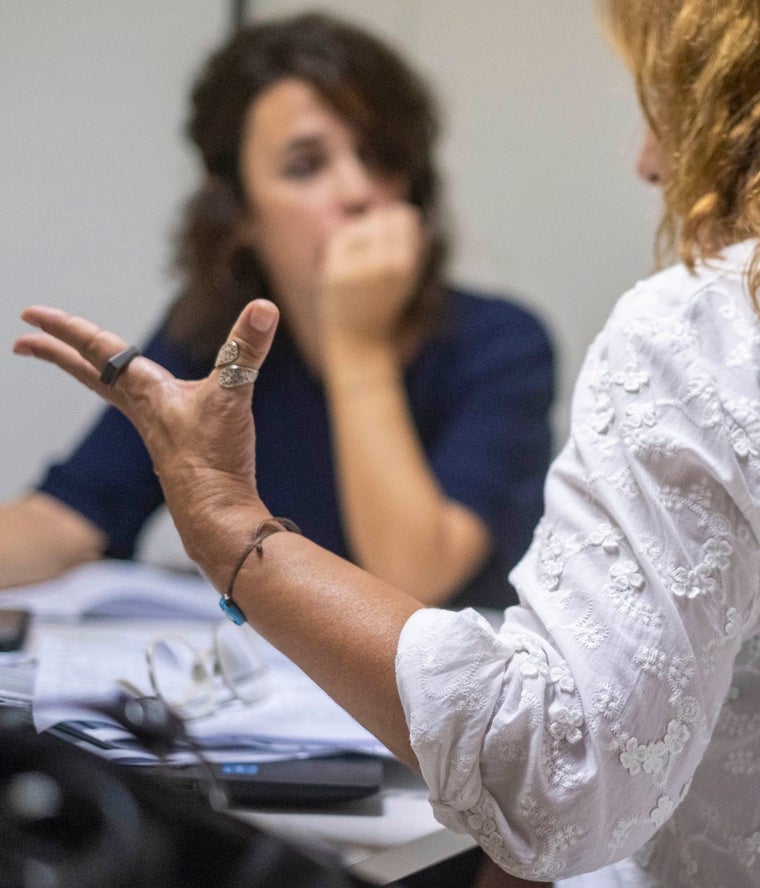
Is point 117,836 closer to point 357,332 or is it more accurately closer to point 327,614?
point 327,614

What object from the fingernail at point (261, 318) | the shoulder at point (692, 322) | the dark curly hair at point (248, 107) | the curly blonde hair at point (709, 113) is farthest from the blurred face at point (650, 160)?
the dark curly hair at point (248, 107)

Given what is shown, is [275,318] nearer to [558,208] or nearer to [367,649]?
[367,649]

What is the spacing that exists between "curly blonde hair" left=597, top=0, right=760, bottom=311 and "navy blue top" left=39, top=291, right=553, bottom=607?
59 cm

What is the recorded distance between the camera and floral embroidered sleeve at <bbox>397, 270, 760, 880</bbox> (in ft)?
1.53

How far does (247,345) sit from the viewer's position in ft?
1.79

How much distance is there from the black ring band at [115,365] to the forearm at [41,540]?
439mm

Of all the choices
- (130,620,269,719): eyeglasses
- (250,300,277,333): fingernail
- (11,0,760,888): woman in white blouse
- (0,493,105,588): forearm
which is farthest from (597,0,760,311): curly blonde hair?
(0,493,105,588): forearm

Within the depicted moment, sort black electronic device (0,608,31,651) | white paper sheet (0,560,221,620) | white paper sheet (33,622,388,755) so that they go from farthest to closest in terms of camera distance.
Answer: white paper sheet (0,560,221,620) < black electronic device (0,608,31,651) < white paper sheet (33,622,388,755)

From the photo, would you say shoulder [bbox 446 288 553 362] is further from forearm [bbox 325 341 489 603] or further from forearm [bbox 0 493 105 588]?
forearm [bbox 0 493 105 588]

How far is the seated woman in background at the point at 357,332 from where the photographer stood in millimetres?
1303

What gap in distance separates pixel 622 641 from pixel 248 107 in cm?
106

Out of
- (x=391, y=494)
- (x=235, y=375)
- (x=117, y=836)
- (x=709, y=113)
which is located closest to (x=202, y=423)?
(x=235, y=375)

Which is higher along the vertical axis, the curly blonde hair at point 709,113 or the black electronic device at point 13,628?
the curly blonde hair at point 709,113

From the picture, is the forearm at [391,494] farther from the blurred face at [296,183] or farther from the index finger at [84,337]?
the index finger at [84,337]
